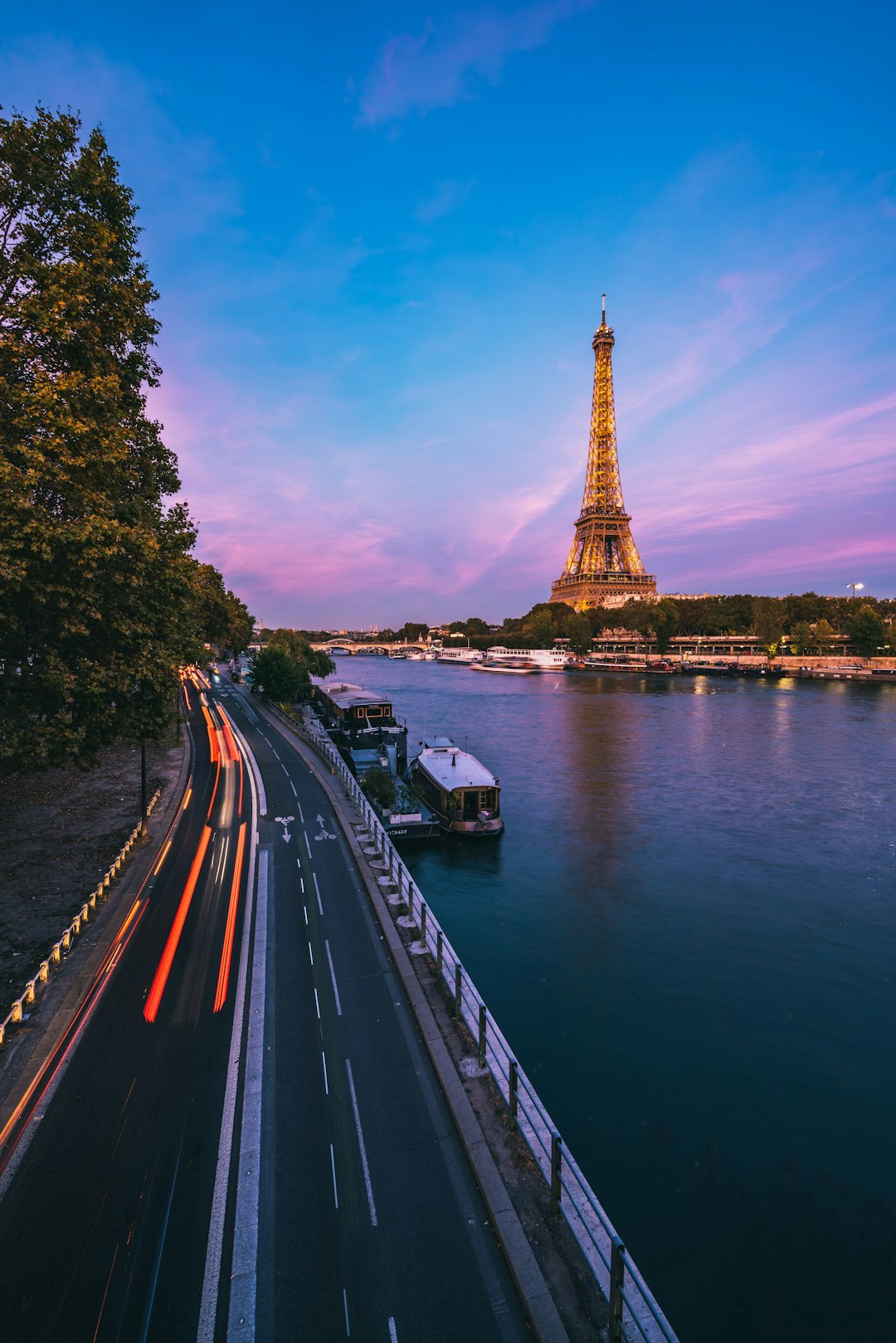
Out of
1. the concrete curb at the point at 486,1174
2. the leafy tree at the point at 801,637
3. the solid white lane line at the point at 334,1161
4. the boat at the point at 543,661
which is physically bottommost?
the solid white lane line at the point at 334,1161

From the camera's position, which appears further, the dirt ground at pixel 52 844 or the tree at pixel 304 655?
the tree at pixel 304 655

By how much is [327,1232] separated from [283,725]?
179 ft

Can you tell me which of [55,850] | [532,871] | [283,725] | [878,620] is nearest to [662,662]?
[878,620]

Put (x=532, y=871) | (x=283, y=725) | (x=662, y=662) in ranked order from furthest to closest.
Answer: (x=662, y=662)
(x=283, y=725)
(x=532, y=871)

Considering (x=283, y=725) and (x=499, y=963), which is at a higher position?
(x=283, y=725)

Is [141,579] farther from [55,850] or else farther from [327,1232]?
[327,1232]

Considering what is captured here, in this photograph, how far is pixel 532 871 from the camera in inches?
1282

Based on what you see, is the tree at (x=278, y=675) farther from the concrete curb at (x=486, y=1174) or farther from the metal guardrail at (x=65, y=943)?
the concrete curb at (x=486, y=1174)

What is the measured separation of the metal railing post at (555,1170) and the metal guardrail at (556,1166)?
11 millimetres

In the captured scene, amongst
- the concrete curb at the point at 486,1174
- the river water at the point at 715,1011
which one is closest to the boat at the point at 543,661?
the river water at the point at 715,1011

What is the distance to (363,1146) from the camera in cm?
1144

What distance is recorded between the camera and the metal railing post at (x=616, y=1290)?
319 inches

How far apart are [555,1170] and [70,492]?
2088 centimetres

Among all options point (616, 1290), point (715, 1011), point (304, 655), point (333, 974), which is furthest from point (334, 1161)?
point (304, 655)
